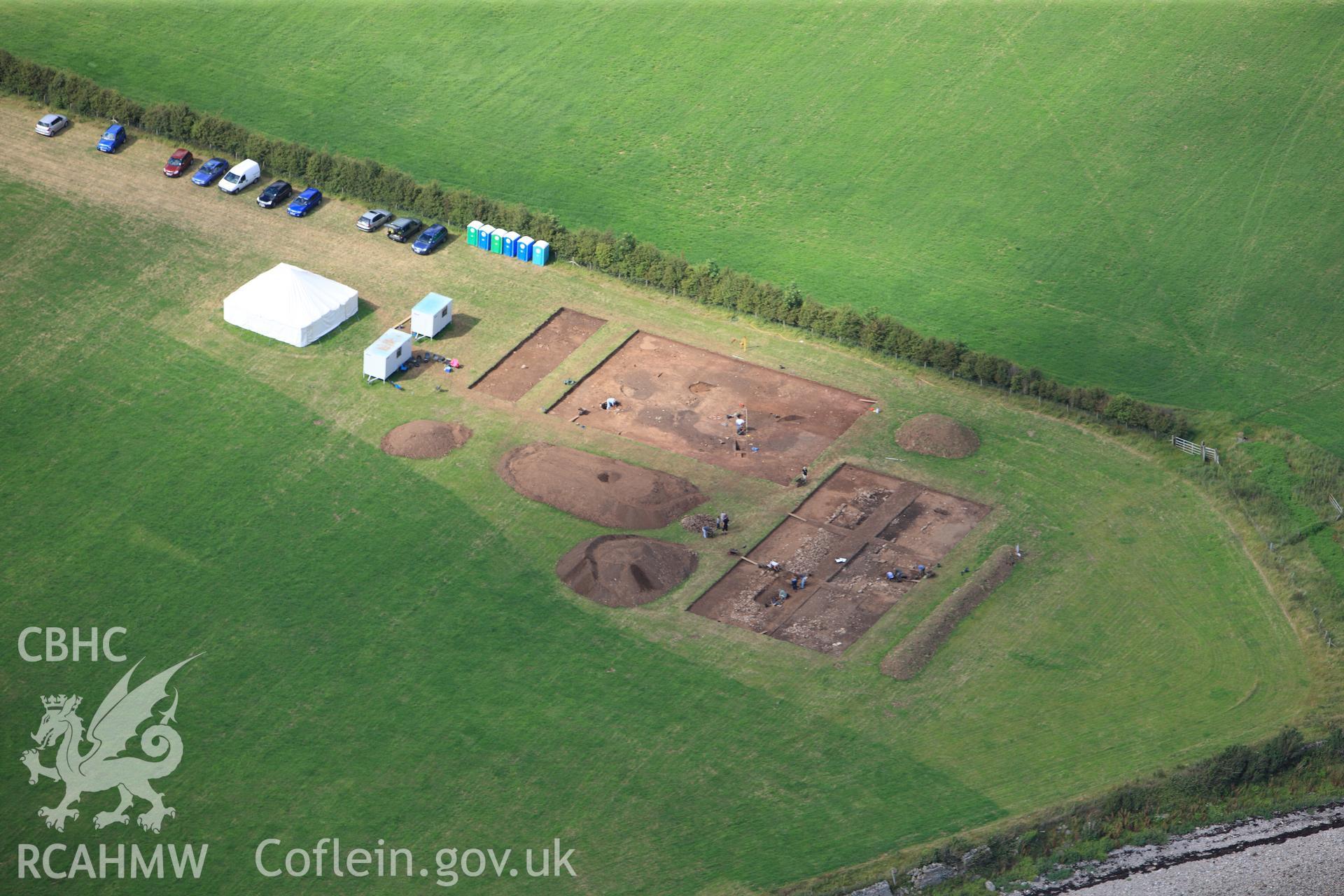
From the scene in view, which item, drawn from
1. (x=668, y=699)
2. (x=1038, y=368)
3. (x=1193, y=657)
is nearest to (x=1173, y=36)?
(x=1038, y=368)

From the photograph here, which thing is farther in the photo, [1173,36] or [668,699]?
[1173,36]

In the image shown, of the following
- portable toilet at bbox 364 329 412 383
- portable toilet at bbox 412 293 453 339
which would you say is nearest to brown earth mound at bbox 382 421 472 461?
portable toilet at bbox 364 329 412 383

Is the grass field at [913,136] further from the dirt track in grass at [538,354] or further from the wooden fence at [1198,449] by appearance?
the dirt track in grass at [538,354]

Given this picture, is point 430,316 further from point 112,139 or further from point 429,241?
point 112,139

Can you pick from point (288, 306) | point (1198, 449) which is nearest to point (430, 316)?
point (288, 306)

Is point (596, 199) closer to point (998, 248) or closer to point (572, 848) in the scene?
point (998, 248)

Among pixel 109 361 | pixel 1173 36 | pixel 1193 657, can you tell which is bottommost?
pixel 109 361

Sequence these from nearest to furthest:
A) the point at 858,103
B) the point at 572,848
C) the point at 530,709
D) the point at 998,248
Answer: the point at 572,848, the point at 530,709, the point at 998,248, the point at 858,103

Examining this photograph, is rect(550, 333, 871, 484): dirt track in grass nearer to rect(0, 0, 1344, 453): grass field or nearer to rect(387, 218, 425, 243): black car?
rect(0, 0, 1344, 453): grass field
